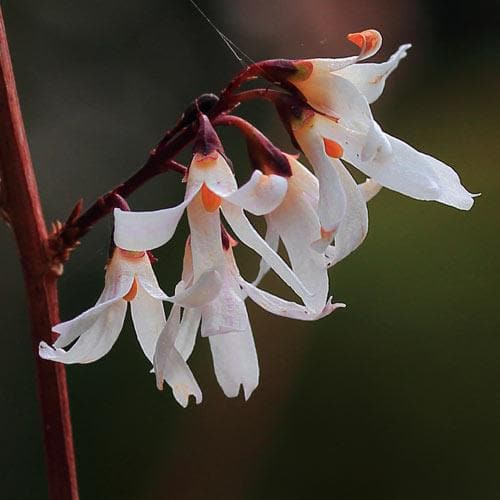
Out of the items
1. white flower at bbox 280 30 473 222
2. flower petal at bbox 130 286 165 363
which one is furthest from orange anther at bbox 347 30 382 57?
flower petal at bbox 130 286 165 363

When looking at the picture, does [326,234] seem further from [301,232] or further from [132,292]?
[132,292]

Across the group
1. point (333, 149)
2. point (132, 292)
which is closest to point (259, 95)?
point (333, 149)

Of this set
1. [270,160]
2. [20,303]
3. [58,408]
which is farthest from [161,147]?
[20,303]

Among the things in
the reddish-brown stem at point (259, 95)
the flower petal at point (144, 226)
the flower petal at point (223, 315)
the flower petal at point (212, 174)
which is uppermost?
the reddish-brown stem at point (259, 95)

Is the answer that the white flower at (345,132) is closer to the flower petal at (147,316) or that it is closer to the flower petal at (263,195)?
the flower petal at (263,195)

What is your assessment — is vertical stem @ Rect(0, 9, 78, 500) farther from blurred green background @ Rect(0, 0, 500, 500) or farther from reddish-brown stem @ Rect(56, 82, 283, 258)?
blurred green background @ Rect(0, 0, 500, 500)

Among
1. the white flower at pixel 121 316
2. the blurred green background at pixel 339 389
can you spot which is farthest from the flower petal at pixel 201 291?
the blurred green background at pixel 339 389
